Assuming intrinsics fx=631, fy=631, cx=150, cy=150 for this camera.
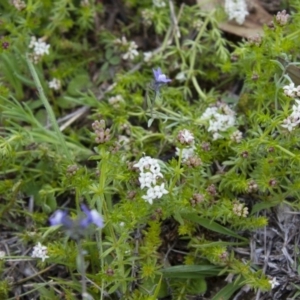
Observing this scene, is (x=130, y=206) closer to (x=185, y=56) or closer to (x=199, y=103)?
(x=199, y=103)

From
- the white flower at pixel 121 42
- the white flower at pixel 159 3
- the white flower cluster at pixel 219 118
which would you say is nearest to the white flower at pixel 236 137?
the white flower cluster at pixel 219 118

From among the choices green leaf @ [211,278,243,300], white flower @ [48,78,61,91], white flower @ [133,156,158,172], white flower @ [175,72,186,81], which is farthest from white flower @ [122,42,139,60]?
green leaf @ [211,278,243,300]

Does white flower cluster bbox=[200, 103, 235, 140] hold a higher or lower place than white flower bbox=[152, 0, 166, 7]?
lower

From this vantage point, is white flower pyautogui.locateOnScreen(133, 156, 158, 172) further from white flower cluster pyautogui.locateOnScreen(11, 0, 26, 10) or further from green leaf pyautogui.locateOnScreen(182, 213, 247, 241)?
white flower cluster pyautogui.locateOnScreen(11, 0, 26, 10)

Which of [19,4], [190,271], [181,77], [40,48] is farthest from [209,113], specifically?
[19,4]

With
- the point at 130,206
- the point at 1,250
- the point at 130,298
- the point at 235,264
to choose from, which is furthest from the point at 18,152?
the point at 235,264

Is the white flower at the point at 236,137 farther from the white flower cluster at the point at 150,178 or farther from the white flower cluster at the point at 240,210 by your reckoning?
the white flower cluster at the point at 150,178
